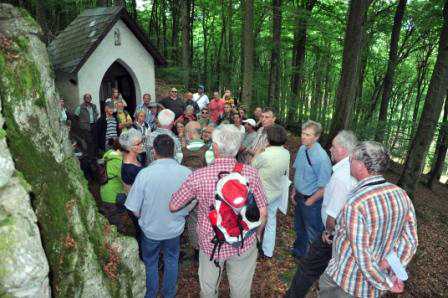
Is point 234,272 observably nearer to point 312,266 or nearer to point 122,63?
point 312,266

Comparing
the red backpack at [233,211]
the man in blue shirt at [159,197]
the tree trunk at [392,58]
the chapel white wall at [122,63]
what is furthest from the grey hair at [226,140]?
the tree trunk at [392,58]

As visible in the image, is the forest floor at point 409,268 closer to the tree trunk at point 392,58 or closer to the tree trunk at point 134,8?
the tree trunk at point 392,58

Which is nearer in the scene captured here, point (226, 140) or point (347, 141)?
point (226, 140)

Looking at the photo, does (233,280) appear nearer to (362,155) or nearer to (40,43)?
(362,155)

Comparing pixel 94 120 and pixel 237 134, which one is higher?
pixel 237 134

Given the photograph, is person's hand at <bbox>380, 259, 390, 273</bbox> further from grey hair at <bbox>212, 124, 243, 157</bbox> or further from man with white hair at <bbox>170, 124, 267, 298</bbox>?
grey hair at <bbox>212, 124, 243, 157</bbox>

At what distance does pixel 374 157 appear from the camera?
8.67 ft

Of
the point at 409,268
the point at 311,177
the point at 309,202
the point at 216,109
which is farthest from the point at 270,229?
the point at 216,109

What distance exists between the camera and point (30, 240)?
2336 millimetres

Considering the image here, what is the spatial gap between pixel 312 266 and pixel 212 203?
153 cm

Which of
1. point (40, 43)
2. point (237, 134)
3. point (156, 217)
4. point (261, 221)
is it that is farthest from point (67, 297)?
point (40, 43)

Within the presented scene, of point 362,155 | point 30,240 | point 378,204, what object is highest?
point 362,155

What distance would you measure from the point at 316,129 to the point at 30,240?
11.1ft

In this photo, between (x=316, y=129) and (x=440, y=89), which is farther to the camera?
(x=440, y=89)
